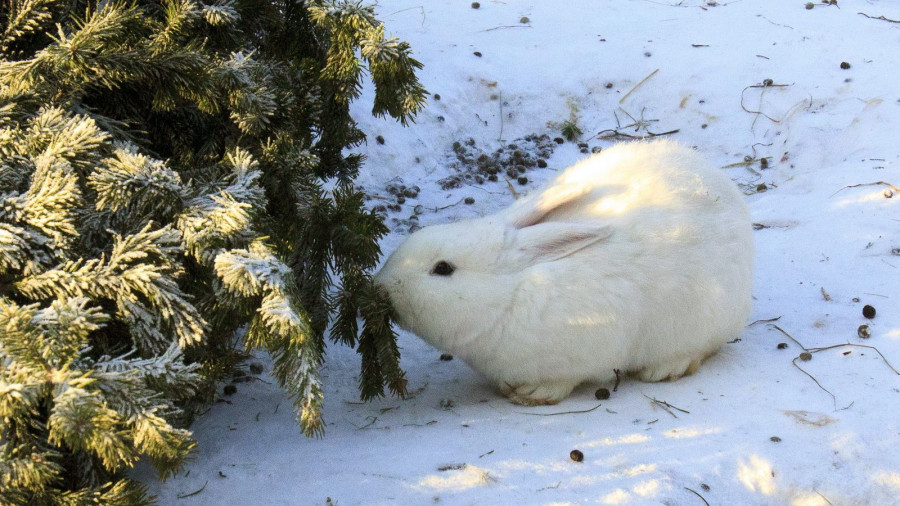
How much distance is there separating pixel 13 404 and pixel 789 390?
3.14 m

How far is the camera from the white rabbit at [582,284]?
3.79m

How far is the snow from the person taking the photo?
3123 mm

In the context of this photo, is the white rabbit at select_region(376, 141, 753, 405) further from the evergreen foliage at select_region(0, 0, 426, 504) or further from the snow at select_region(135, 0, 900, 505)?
the evergreen foliage at select_region(0, 0, 426, 504)

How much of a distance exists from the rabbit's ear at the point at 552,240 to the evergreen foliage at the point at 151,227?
759 millimetres

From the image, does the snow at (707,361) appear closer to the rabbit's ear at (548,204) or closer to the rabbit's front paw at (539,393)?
the rabbit's front paw at (539,393)

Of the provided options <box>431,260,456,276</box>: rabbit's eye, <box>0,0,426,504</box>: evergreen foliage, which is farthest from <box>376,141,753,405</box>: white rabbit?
<box>0,0,426,504</box>: evergreen foliage

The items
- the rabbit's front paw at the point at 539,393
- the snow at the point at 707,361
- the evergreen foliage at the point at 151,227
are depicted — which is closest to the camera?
the evergreen foliage at the point at 151,227

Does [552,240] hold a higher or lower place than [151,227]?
lower

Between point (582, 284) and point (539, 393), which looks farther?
point (539, 393)

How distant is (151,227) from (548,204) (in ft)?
6.32

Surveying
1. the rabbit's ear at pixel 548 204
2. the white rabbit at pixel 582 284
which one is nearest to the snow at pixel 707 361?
the white rabbit at pixel 582 284

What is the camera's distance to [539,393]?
390cm

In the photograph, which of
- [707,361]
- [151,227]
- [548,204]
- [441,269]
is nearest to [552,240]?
[548,204]

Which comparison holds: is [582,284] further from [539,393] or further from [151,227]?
[151,227]
